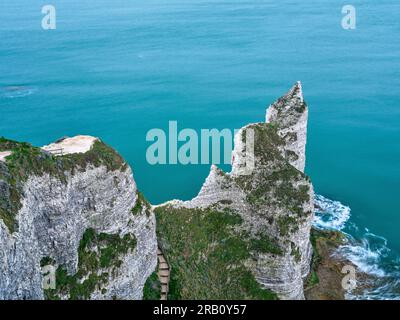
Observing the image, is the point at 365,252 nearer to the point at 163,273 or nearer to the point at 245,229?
the point at 245,229

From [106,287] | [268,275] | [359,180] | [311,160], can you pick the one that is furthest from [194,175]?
[106,287]

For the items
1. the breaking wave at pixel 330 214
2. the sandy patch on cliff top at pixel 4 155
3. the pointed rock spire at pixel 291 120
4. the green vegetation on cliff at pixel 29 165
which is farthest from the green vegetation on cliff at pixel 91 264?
the breaking wave at pixel 330 214

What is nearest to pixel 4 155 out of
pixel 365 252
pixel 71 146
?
pixel 71 146

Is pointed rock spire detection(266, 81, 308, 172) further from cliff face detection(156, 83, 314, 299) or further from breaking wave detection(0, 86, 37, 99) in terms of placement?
breaking wave detection(0, 86, 37, 99)

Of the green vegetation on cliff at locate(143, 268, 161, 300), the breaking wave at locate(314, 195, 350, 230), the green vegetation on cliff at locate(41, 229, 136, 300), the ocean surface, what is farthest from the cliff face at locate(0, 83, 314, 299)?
the ocean surface
